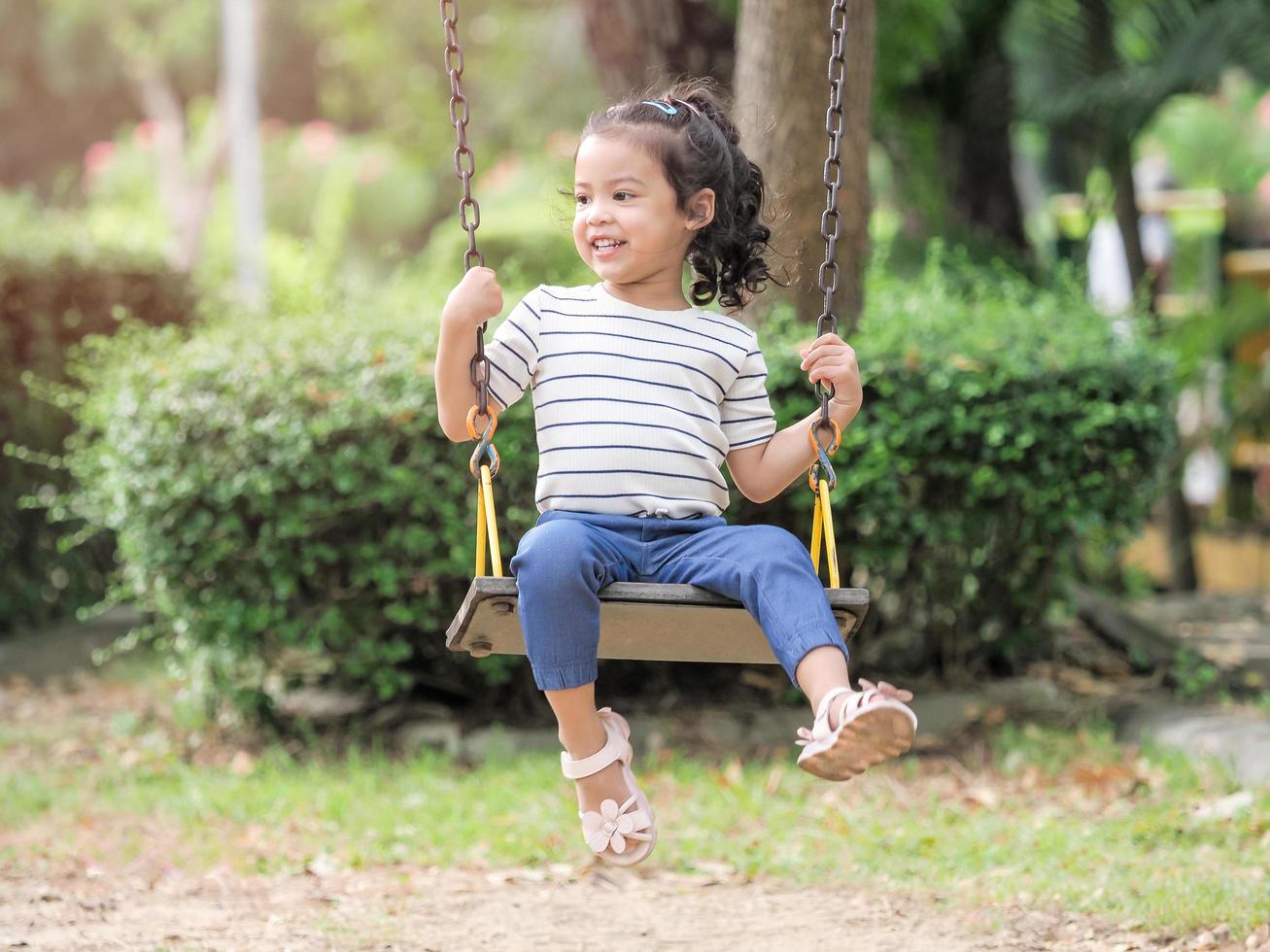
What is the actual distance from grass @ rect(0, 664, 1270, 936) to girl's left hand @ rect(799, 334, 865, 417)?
1468 millimetres

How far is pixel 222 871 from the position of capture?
4.47 m

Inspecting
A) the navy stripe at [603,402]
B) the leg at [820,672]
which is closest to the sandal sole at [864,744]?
the leg at [820,672]

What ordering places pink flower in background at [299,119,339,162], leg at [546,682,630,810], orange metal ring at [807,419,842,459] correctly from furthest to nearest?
pink flower in background at [299,119,339,162] < orange metal ring at [807,419,842,459] < leg at [546,682,630,810]

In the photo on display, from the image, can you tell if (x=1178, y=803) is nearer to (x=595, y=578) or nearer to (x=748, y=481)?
(x=748, y=481)

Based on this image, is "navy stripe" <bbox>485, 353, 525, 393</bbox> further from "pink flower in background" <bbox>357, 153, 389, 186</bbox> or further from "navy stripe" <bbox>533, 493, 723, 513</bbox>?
"pink flower in background" <bbox>357, 153, 389, 186</bbox>

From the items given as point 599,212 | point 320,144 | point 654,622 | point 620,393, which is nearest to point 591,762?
point 654,622

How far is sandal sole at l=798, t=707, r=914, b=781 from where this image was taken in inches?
109

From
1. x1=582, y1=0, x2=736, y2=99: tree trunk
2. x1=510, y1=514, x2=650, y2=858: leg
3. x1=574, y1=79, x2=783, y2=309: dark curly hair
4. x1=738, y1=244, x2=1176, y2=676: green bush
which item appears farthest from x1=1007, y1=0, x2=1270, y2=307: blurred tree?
x1=510, y1=514, x2=650, y2=858: leg

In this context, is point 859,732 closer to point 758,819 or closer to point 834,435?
point 834,435

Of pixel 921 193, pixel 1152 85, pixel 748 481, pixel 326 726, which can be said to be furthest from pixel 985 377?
pixel 921 193

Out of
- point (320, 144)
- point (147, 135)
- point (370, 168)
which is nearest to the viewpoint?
point (320, 144)

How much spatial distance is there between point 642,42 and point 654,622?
435 centimetres

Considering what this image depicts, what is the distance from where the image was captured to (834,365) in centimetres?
337

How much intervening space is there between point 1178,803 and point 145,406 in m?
3.65
